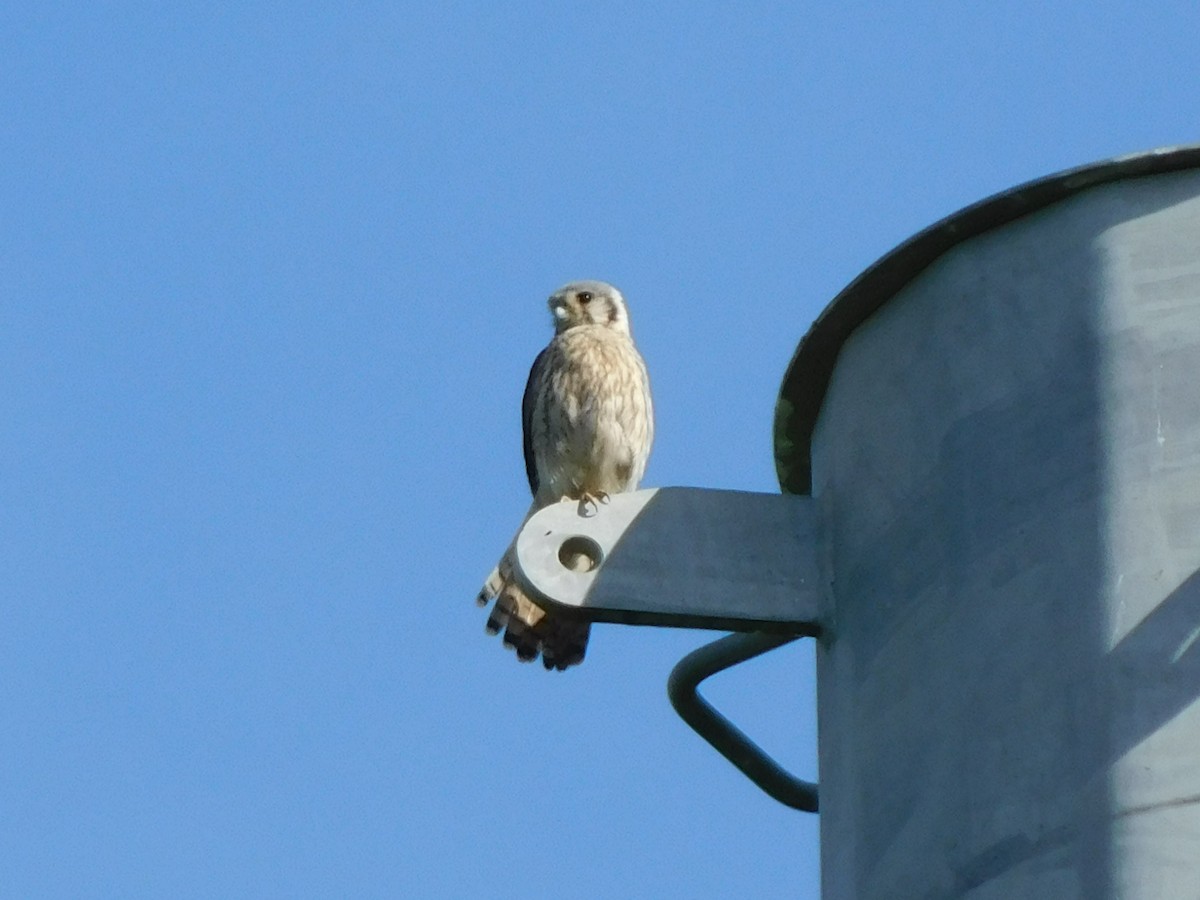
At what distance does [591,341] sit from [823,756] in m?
4.46

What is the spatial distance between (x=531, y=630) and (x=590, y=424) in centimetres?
105

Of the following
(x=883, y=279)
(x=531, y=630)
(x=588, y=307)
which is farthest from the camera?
(x=588, y=307)

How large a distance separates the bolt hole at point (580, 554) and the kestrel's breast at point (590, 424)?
3677 millimetres

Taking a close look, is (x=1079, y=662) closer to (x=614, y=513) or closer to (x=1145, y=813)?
(x=1145, y=813)

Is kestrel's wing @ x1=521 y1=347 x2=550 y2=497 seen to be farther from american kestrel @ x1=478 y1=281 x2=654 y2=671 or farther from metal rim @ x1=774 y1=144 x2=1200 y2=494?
metal rim @ x1=774 y1=144 x2=1200 y2=494

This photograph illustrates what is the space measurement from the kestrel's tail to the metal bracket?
8.55ft

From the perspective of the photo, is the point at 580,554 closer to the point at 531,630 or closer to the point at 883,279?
the point at 883,279

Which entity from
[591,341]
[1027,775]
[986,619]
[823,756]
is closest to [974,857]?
[1027,775]

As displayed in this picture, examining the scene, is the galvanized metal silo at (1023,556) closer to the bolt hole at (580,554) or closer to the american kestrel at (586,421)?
the bolt hole at (580,554)

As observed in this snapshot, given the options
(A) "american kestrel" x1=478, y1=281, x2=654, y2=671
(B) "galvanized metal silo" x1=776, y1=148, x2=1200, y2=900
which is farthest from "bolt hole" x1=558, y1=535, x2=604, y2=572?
(A) "american kestrel" x1=478, y1=281, x2=654, y2=671

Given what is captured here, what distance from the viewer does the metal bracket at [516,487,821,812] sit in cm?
493

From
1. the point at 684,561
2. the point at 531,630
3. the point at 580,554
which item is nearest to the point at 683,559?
the point at 684,561

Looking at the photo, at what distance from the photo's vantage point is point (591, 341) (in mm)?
9141

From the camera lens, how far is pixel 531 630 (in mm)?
7863
